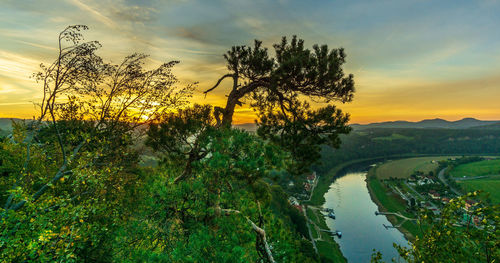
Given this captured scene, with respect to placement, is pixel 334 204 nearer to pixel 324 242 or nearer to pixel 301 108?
pixel 324 242

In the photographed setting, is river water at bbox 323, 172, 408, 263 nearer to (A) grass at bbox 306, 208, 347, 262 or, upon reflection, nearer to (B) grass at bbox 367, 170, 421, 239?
(B) grass at bbox 367, 170, 421, 239

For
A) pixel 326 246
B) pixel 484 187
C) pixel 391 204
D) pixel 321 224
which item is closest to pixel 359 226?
pixel 321 224

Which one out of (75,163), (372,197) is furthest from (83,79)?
(372,197)

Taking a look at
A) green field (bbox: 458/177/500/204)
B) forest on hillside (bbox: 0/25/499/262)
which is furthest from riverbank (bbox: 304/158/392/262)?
green field (bbox: 458/177/500/204)

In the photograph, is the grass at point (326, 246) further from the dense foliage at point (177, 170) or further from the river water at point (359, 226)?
the dense foliage at point (177, 170)

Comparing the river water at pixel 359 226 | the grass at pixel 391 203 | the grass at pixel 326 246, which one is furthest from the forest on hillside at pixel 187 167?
the grass at pixel 391 203
